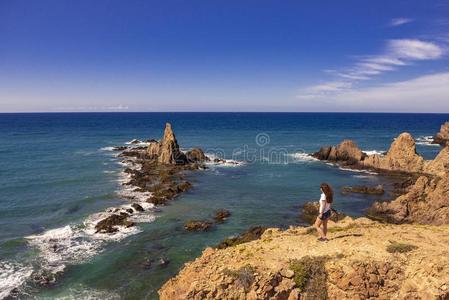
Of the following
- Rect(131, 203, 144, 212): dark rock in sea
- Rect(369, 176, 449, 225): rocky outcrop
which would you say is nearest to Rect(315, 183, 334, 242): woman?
Rect(369, 176, 449, 225): rocky outcrop

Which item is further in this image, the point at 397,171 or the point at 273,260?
the point at 397,171

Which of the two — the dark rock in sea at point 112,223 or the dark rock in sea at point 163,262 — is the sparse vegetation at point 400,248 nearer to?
the dark rock in sea at point 163,262

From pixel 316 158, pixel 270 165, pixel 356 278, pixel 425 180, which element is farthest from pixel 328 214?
pixel 316 158

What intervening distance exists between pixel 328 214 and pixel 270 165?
2074 inches

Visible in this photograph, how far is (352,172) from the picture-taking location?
6350cm

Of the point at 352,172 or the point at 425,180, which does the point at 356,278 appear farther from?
the point at 352,172

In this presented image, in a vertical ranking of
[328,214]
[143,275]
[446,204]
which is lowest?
[143,275]

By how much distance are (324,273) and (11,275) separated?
21.4m

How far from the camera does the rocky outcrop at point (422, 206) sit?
3319cm

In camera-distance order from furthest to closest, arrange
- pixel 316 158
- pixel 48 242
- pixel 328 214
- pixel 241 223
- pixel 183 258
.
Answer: pixel 316 158 → pixel 241 223 → pixel 48 242 → pixel 183 258 → pixel 328 214

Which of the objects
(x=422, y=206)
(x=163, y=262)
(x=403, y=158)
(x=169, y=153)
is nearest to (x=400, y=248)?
(x=163, y=262)

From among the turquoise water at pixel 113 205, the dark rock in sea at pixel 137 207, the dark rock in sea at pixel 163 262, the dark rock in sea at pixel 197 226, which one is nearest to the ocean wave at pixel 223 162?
the turquoise water at pixel 113 205

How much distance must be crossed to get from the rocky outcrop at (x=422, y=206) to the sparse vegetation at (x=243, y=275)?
2297 centimetres

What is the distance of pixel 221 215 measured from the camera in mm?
38375
